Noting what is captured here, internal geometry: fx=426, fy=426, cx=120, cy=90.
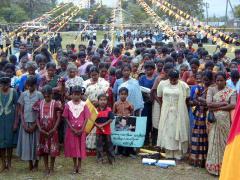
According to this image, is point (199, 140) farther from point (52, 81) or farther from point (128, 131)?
point (52, 81)

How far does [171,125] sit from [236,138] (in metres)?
5.15

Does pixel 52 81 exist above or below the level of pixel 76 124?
above

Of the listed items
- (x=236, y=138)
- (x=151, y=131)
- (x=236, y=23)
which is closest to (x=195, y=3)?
(x=236, y=23)

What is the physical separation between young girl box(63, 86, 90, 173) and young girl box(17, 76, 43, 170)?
18.7 inches

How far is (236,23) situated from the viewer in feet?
132

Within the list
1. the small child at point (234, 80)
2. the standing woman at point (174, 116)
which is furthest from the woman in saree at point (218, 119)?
the small child at point (234, 80)

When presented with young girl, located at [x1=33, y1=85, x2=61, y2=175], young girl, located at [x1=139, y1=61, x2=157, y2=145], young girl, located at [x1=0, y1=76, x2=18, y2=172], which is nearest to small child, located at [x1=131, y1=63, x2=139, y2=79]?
young girl, located at [x1=139, y1=61, x2=157, y2=145]

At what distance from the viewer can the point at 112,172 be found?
6582mm

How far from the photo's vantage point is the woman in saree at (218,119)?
20.4 ft

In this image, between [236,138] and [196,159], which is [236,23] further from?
[236,138]

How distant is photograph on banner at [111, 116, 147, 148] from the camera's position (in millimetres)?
7199

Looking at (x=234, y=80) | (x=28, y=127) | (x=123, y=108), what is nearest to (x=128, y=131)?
(x=123, y=108)

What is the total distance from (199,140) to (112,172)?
4.80 feet

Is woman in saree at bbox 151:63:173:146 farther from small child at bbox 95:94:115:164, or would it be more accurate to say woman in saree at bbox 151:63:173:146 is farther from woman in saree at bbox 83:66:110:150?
small child at bbox 95:94:115:164
